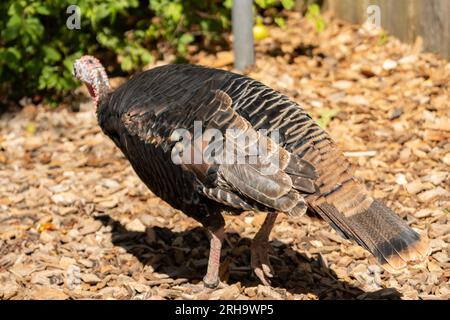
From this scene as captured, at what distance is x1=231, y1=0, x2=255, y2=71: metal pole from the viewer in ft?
22.7

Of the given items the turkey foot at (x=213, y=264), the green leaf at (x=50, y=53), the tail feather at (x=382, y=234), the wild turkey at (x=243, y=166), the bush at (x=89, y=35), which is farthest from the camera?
the green leaf at (x=50, y=53)

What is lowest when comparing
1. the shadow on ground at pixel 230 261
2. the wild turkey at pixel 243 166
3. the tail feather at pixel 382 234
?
the shadow on ground at pixel 230 261

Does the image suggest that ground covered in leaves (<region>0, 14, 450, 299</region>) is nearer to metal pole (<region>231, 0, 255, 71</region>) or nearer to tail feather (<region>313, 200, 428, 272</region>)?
metal pole (<region>231, 0, 255, 71</region>)

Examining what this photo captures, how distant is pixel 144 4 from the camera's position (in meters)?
8.12

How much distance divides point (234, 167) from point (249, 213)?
1480mm

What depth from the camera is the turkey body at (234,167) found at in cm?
404

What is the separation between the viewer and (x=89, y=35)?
7145mm

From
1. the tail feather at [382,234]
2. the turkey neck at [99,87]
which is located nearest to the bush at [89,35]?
the turkey neck at [99,87]

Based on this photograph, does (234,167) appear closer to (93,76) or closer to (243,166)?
(243,166)

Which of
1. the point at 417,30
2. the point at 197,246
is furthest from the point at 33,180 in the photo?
the point at 417,30

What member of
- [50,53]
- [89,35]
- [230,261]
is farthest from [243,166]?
[89,35]

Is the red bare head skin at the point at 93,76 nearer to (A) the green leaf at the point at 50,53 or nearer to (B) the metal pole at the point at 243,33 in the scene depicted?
(A) the green leaf at the point at 50,53

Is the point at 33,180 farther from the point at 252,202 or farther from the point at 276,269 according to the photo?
the point at 252,202

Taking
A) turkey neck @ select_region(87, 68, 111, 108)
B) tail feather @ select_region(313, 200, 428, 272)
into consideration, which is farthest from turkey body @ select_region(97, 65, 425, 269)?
turkey neck @ select_region(87, 68, 111, 108)
